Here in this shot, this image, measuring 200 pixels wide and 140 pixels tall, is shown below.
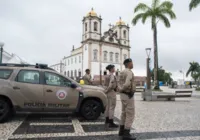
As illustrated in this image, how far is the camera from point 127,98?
189 inches

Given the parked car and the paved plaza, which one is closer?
the paved plaza

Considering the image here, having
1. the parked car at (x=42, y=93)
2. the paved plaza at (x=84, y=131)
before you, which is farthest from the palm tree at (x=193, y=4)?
the parked car at (x=42, y=93)

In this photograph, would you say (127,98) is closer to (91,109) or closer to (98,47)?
(91,109)

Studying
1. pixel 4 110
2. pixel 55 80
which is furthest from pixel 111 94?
pixel 4 110

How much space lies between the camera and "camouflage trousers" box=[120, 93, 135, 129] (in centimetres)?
464

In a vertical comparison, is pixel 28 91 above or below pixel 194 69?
below

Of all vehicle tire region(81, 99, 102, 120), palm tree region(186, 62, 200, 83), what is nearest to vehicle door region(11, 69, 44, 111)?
vehicle tire region(81, 99, 102, 120)

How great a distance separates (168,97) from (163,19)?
1357cm

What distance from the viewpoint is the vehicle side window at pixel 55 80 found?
6.76 meters

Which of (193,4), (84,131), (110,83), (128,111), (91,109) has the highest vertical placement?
(193,4)

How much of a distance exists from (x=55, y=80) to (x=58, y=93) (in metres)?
0.46

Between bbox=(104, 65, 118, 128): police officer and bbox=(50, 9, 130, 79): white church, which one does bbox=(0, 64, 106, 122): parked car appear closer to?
bbox=(104, 65, 118, 128): police officer

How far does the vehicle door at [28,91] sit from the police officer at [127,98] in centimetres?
292

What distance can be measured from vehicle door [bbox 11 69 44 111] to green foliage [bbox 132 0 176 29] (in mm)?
21298
